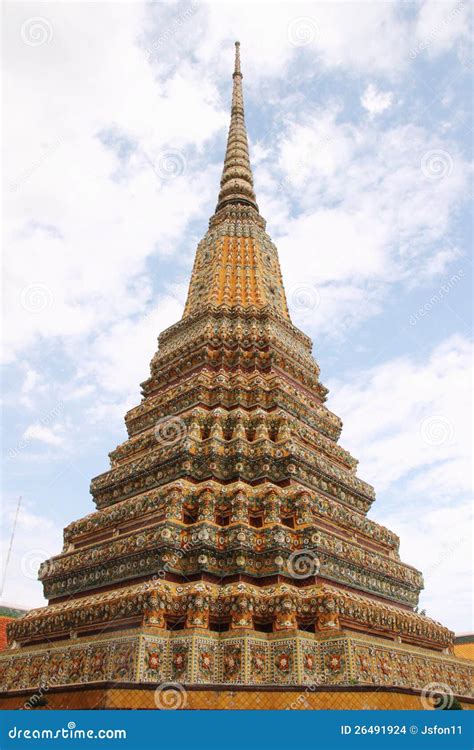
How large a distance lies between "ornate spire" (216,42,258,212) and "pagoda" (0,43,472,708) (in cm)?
807

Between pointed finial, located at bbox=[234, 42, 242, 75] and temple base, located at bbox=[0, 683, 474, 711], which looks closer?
temple base, located at bbox=[0, 683, 474, 711]

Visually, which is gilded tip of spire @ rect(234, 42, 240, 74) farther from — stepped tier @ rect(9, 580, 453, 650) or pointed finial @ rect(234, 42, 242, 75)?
stepped tier @ rect(9, 580, 453, 650)

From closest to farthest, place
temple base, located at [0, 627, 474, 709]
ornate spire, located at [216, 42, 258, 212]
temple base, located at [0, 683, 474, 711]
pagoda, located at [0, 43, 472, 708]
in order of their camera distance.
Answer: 1. temple base, located at [0, 683, 474, 711]
2. temple base, located at [0, 627, 474, 709]
3. pagoda, located at [0, 43, 472, 708]
4. ornate spire, located at [216, 42, 258, 212]

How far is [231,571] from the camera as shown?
37.2ft

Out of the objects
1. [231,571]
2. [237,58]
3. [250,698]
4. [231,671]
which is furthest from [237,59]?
[250,698]

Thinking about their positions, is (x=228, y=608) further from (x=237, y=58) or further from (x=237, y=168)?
(x=237, y=58)

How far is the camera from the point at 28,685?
11375 mm

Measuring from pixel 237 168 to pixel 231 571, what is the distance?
1849cm

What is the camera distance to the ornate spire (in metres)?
24.2

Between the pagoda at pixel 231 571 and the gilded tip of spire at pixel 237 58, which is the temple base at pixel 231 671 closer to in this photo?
the pagoda at pixel 231 571

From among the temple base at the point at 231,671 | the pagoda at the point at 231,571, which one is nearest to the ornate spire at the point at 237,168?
the pagoda at the point at 231,571

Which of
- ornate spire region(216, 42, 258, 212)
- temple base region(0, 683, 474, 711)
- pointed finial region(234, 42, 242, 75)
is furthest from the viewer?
pointed finial region(234, 42, 242, 75)

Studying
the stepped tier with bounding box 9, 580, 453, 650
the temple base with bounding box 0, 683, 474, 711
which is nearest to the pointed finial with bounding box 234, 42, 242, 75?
the stepped tier with bounding box 9, 580, 453, 650

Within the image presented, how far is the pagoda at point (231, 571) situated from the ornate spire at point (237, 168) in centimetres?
807
